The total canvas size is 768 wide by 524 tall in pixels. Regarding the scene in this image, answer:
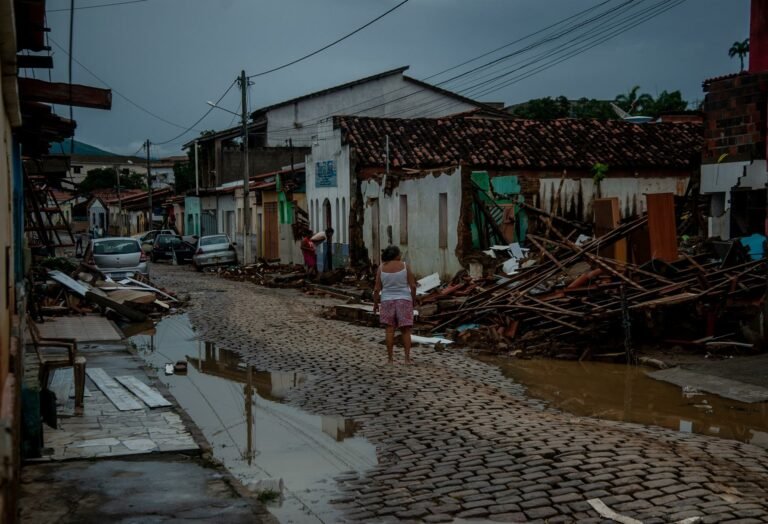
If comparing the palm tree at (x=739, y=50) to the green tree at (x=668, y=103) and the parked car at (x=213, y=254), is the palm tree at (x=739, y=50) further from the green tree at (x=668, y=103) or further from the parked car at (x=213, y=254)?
the parked car at (x=213, y=254)

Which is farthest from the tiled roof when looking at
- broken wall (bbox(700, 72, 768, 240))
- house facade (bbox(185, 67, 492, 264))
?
broken wall (bbox(700, 72, 768, 240))

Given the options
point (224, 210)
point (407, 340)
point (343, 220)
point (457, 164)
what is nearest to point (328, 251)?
point (343, 220)

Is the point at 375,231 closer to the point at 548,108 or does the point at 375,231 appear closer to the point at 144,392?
the point at 144,392

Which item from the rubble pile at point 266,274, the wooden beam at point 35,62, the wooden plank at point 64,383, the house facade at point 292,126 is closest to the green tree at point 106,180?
the house facade at point 292,126

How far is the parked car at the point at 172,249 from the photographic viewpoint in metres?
48.4

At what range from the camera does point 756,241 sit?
15.8 meters

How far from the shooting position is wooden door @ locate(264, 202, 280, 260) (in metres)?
44.2

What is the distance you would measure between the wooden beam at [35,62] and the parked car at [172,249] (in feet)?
126

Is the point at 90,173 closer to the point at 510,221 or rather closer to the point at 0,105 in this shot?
the point at 510,221

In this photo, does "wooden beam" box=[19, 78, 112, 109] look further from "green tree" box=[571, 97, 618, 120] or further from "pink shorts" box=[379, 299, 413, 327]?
"green tree" box=[571, 97, 618, 120]

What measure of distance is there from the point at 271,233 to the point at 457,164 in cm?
1929

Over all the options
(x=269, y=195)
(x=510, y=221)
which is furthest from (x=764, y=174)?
(x=269, y=195)

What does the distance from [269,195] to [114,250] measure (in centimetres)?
1825

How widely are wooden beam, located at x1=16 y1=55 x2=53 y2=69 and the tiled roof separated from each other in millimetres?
21032
